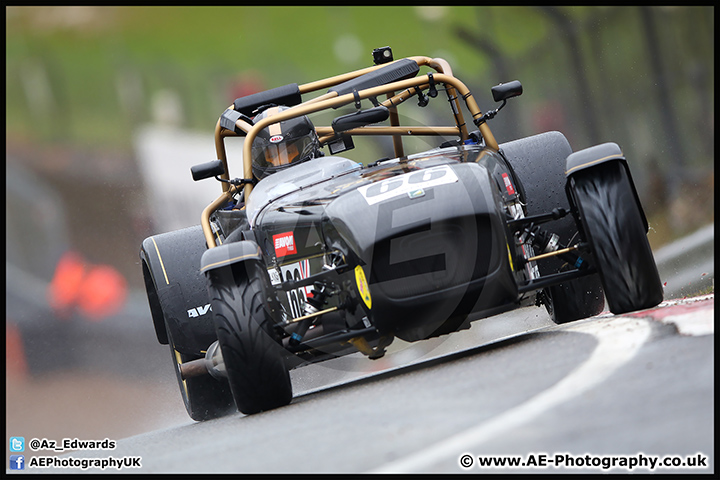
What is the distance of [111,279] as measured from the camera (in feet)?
42.7

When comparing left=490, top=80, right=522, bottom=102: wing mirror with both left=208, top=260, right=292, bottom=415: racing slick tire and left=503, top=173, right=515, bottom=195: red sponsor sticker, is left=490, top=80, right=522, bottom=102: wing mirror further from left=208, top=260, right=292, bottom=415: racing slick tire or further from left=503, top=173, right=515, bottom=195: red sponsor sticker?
left=208, top=260, right=292, bottom=415: racing slick tire

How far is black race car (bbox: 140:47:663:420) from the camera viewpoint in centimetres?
452

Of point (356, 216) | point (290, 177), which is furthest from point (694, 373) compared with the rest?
point (290, 177)

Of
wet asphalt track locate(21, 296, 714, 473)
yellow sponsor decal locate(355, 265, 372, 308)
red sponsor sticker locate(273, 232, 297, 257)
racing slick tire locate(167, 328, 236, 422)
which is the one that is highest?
red sponsor sticker locate(273, 232, 297, 257)

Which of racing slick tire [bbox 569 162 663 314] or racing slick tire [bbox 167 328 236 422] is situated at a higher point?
racing slick tire [bbox 569 162 663 314]

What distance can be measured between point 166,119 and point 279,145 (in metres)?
10.1

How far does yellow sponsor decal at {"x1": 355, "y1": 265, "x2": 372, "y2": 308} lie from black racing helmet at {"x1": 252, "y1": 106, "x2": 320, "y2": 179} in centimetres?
172

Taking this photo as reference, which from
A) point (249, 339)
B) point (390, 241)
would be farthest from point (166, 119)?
point (390, 241)

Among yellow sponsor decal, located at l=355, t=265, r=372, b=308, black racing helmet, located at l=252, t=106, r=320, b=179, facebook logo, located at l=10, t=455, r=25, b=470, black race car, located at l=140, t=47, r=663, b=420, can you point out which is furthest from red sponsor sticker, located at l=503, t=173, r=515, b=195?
facebook logo, located at l=10, t=455, r=25, b=470

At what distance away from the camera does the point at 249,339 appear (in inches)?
185

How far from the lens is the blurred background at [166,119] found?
11.1 metres

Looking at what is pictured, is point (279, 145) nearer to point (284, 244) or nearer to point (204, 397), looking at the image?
point (284, 244)

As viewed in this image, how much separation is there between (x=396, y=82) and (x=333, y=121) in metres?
0.49

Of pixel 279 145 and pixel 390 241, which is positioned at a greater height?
pixel 279 145
